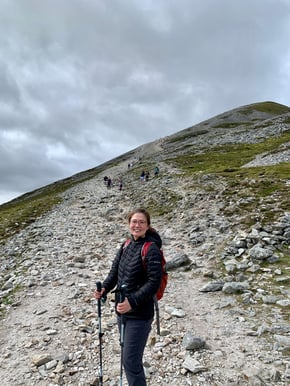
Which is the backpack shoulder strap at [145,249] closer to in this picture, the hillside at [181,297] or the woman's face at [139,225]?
the woman's face at [139,225]

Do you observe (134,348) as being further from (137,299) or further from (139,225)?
(139,225)

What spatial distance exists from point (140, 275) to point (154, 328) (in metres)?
4.18

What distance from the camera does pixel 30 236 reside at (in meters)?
22.1

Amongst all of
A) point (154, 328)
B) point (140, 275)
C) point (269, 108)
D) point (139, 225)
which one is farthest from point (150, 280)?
point (269, 108)

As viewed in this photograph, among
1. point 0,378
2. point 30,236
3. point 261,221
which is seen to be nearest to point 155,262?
point 0,378

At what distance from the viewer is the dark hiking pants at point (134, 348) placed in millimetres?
5332

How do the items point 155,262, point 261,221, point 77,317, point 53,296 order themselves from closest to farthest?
point 155,262 < point 77,317 < point 53,296 < point 261,221

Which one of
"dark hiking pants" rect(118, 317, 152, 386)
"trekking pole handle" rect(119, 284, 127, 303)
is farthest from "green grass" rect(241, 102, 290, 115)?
"dark hiking pants" rect(118, 317, 152, 386)

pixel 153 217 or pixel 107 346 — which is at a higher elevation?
pixel 153 217

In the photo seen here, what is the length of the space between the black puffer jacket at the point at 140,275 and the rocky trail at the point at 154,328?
2.39m

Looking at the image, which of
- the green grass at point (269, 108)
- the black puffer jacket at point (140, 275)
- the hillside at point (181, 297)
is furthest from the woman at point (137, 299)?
the green grass at point (269, 108)

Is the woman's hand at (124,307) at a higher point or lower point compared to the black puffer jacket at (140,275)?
lower

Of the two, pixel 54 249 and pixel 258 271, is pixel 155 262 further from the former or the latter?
pixel 54 249

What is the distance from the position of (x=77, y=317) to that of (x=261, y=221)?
11.4 meters
